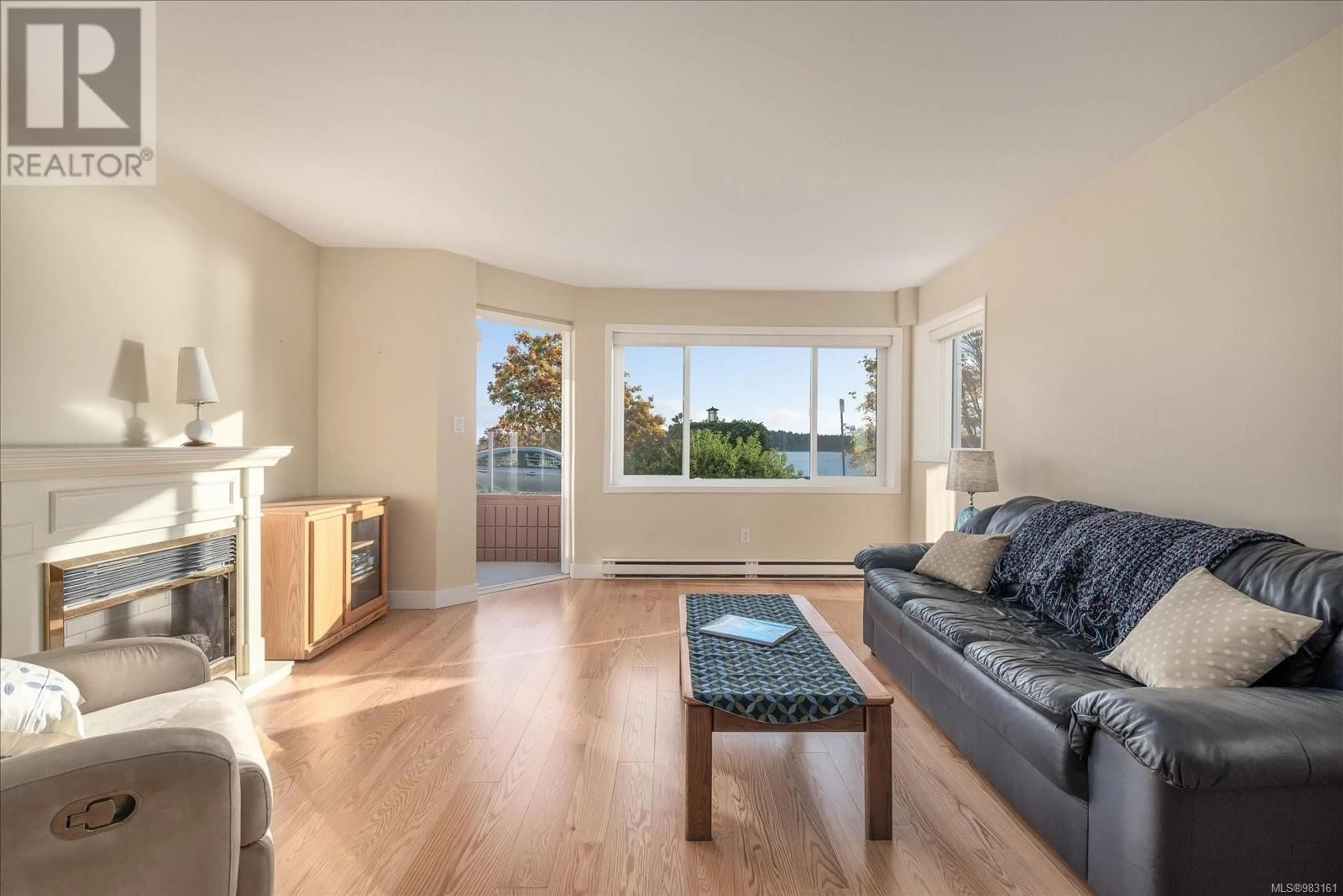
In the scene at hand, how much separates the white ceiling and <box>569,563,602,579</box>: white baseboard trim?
2.78m

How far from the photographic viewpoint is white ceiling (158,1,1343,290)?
2.04 m

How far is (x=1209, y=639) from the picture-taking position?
1805 millimetres

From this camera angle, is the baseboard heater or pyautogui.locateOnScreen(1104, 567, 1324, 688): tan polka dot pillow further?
the baseboard heater

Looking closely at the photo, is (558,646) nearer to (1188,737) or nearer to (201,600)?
(201,600)

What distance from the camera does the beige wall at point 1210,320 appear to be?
214 cm

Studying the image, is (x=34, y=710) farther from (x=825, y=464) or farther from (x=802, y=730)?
(x=825, y=464)

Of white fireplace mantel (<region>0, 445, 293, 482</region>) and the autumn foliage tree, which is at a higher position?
the autumn foliage tree

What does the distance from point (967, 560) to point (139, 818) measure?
316cm

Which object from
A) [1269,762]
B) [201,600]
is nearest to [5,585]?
[201,600]


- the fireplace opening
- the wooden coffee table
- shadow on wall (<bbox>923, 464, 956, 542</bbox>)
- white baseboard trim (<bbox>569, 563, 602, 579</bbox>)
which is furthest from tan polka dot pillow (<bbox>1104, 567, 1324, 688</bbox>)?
white baseboard trim (<bbox>569, 563, 602, 579</bbox>)

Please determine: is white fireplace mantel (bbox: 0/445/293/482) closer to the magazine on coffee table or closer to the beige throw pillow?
the beige throw pillow

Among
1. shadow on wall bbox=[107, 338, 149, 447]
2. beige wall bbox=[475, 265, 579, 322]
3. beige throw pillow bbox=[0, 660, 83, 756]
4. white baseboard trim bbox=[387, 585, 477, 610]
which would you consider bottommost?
white baseboard trim bbox=[387, 585, 477, 610]

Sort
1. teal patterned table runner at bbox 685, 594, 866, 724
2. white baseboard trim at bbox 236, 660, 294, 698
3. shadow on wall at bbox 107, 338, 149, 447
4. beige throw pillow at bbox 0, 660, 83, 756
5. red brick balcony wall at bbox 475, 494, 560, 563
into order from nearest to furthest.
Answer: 1. beige throw pillow at bbox 0, 660, 83, 756
2. teal patterned table runner at bbox 685, 594, 866, 724
3. shadow on wall at bbox 107, 338, 149, 447
4. white baseboard trim at bbox 236, 660, 294, 698
5. red brick balcony wall at bbox 475, 494, 560, 563

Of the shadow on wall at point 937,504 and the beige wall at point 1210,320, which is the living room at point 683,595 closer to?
the beige wall at point 1210,320
